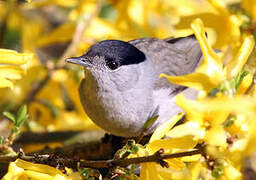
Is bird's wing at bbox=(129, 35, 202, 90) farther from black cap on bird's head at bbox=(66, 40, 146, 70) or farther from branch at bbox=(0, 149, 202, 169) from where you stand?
branch at bbox=(0, 149, 202, 169)

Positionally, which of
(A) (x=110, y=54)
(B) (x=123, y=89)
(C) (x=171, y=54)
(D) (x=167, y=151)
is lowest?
(D) (x=167, y=151)

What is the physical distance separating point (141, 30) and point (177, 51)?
427 mm

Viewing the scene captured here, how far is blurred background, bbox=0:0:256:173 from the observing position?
2984 millimetres

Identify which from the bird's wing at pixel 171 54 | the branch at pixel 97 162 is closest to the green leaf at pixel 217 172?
the branch at pixel 97 162

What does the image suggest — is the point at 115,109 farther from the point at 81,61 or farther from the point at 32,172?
the point at 32,172

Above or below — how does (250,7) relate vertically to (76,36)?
below

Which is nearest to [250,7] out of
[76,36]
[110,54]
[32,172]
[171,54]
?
[171,54]

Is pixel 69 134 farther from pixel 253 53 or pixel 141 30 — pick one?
pixel 253 53

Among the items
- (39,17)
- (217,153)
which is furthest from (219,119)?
(39,17)

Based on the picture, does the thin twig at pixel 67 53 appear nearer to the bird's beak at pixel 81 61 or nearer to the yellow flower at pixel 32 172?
the bird's beak at pixel 81 61

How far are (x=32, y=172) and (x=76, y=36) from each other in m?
1.71

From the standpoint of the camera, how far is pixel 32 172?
1761mm

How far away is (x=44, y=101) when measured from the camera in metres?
3.22

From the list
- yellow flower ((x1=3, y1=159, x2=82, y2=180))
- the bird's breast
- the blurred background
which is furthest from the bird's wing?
yellow flower ((x1=3, y1=159, x2=82, y2=180))
